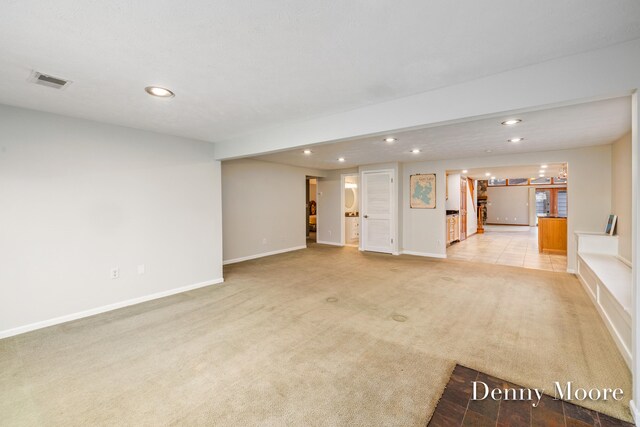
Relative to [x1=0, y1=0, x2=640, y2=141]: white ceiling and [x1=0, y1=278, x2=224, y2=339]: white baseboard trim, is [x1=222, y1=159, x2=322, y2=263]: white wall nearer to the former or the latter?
[x1=0, y1=278, x2=224, y2=339]: white baseboard trim

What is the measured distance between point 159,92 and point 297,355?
2634mm

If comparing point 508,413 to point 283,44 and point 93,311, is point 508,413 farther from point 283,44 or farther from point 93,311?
point 93,311

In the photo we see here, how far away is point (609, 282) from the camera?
2990 mm

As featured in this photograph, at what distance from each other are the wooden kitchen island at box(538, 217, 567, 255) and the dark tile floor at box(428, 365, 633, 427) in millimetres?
6573

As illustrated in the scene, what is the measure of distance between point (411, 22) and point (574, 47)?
1.13 m

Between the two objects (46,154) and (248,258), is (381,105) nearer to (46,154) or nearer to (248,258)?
(46,154)

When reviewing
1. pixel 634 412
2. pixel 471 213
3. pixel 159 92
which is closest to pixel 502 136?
pixel 634 412

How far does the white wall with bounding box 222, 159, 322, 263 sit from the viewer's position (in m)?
5.98

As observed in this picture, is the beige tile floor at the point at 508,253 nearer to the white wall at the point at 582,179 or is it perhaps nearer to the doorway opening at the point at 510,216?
the doorway opening at the point at 510,216

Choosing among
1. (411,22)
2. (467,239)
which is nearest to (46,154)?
(411,22)

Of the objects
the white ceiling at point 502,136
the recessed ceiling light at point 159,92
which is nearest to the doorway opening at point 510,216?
the white ceiling at point 502,136

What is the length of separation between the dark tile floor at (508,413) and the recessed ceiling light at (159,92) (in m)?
3.22

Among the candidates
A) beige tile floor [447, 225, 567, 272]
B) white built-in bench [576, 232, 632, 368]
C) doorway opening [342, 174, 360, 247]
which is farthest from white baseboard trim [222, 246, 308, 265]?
white built-in bench [576, 232, 632, 368]

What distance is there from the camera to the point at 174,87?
2.40 metres
